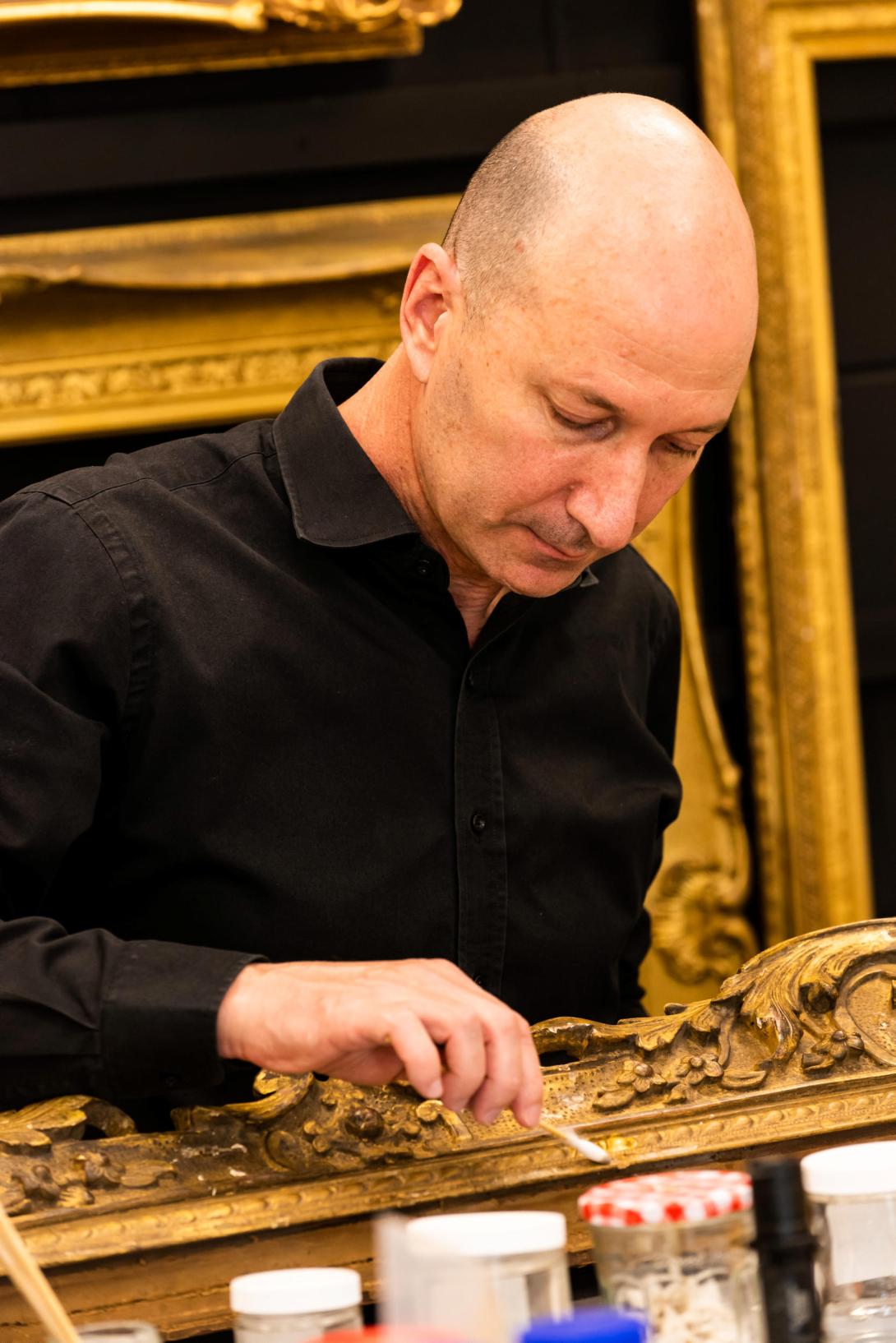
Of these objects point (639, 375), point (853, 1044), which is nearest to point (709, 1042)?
point (853, 1044)

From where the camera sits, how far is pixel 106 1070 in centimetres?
96

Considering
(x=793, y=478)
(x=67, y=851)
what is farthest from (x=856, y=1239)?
(x=793, y=478)

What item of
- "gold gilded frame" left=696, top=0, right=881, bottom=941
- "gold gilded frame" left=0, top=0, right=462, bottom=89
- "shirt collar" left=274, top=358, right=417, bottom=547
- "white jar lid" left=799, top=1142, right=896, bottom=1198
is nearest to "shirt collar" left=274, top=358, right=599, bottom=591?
"shirt collar" left=274, top=358, right=417, bottom=547

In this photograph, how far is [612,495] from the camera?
1145mm

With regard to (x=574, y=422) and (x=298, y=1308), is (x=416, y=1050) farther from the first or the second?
(x=574, y=422)

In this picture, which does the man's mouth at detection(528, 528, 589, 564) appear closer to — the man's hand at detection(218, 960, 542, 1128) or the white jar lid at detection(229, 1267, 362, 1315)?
the man's hand at detection(218, 960, 542, 1128)

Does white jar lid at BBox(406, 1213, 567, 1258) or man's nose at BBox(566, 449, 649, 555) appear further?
man's nose at BBox(566, 449, 649, 555)

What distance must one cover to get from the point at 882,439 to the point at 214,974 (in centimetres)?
153

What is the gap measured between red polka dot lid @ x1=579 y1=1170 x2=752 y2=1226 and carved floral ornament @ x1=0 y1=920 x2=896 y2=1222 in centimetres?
25

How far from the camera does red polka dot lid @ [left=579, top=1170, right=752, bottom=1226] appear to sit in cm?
69

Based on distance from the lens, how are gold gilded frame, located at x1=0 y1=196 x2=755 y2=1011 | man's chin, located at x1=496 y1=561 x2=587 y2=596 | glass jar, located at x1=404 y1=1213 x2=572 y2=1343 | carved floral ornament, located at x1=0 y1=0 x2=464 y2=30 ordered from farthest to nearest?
gold gilded frame, located at x1=0 y1=196 x2=755 y2=1011, carved floral ornament, located at x1=0 y1=0 x2=464 y2=30, man's chin, located at x1=496 y1=561 x2=587 y2=596, glass jar, located at x1=404 y1=1213 x2=572 y2=1343

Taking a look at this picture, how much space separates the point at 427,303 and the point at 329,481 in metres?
0.16

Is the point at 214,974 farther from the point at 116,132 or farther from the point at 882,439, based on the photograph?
the point at 882,439

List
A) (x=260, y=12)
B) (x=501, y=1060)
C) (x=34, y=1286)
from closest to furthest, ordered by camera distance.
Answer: (x=34, y=1286) → (x=501, y=1060) → (x=260, y=12)
